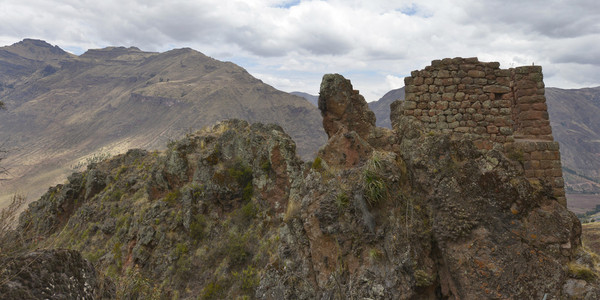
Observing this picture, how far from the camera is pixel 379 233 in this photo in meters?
6.36

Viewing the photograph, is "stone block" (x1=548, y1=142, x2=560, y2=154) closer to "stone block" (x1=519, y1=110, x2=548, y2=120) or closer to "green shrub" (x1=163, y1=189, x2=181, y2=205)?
"stone block" (x1=519, y1=110, x2=548, y2=120)

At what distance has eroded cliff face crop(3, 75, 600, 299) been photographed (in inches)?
223

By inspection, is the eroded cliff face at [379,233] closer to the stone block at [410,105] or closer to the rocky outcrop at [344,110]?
the rocky outcrop at [344,110]

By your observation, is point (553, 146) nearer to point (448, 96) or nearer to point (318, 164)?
point (448, 96)

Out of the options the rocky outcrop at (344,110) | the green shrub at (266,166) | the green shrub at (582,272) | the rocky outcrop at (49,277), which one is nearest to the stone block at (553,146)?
the green shrub at (582,272)

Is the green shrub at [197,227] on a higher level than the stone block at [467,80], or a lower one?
lower

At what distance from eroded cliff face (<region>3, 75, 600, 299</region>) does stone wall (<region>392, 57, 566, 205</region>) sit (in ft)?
1.82

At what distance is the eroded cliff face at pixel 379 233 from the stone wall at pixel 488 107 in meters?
0.56

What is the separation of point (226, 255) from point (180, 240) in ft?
7.03

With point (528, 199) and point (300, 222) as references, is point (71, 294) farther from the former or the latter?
point (528, 199)

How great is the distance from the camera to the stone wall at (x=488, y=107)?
25.6 feet

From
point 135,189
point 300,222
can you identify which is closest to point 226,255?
point 300,222

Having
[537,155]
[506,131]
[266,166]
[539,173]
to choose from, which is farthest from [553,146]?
[266,166]

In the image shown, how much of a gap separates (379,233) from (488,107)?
456 cm
